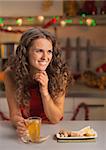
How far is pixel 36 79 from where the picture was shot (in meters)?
0.85

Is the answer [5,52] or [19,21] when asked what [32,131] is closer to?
[5,52]

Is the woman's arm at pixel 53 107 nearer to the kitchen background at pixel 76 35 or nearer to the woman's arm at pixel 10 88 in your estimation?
the woman's arm at pixel 10 88

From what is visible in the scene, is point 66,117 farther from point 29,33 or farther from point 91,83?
point 29,33

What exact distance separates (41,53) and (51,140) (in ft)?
0.73

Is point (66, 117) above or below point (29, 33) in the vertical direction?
below

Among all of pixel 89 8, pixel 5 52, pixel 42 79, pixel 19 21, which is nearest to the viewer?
pixel 42 79

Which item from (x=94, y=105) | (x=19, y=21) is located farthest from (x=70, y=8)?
(x=94, y=105)

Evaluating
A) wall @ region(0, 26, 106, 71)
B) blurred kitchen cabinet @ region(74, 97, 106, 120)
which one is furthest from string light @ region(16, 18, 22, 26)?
blurred kitchen cabinet @ region(74, 97, 106, 120)

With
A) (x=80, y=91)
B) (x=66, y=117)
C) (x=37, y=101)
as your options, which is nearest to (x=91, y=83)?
(x=80, y=91)

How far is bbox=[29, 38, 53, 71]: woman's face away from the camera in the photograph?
32.2 inches

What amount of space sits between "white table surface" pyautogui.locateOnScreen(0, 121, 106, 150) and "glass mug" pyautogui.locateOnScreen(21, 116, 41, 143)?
16mm

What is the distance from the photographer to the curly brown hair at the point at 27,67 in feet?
2.76

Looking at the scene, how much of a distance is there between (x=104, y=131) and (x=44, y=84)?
0.19 metres

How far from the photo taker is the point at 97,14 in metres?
1.54
